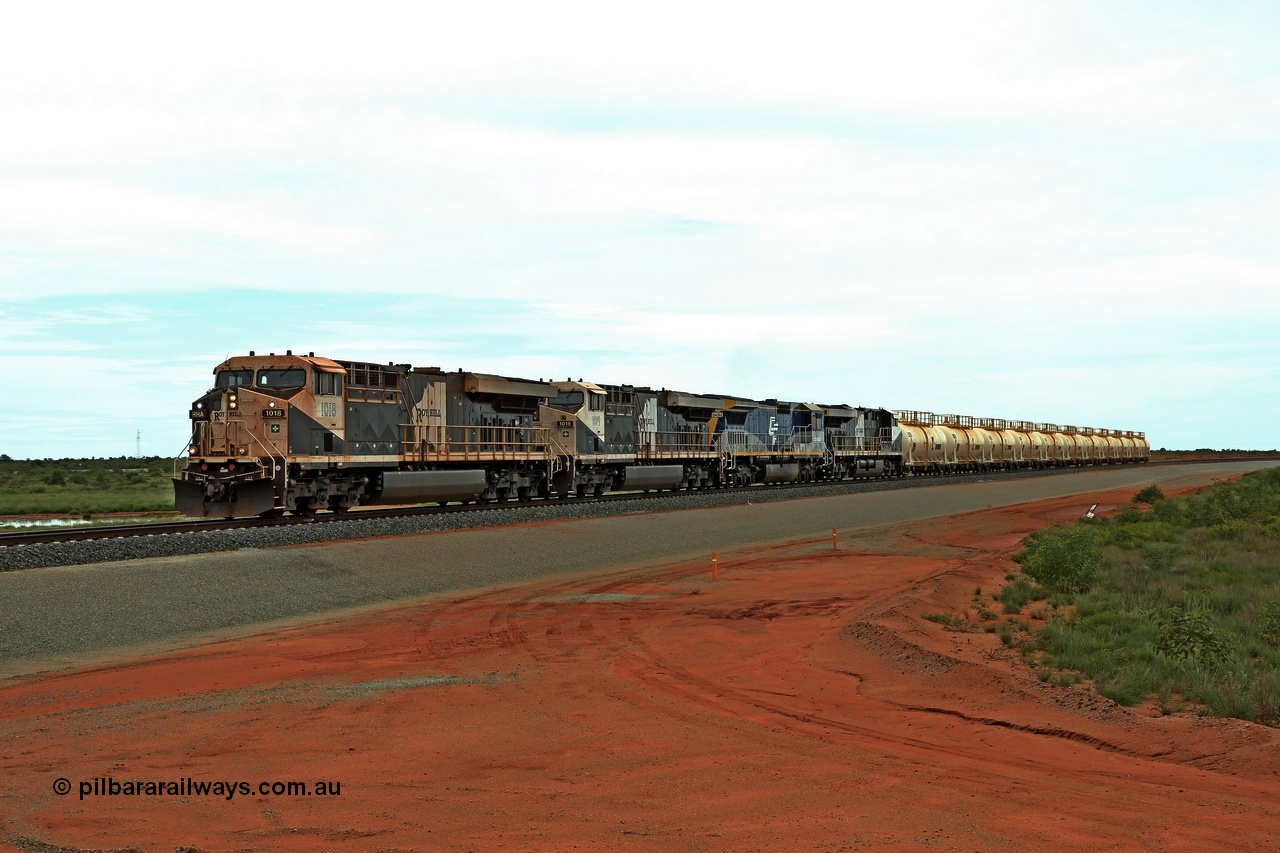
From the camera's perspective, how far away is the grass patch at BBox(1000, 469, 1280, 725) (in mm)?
10586

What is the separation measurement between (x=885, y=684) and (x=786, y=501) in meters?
28.6

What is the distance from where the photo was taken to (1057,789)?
25.6 ft

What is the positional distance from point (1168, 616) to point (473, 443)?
2076 cm

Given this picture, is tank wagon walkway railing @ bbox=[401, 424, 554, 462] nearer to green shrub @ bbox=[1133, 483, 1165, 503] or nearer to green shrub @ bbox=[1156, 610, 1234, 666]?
green shrub @ bbox=[1156, 610, 1234, 666]

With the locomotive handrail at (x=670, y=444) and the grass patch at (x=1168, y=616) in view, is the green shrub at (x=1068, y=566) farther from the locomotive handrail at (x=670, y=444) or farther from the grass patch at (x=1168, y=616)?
the locomotive handrail at (x=670, y=444)

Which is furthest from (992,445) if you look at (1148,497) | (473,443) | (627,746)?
(627,746)

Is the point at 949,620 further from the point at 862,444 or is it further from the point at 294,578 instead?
the point at 862,444

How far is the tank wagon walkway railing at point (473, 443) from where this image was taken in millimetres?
28453

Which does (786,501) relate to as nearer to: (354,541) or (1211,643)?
(354,541)

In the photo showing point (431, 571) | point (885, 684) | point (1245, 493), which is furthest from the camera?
point (1245, 493)

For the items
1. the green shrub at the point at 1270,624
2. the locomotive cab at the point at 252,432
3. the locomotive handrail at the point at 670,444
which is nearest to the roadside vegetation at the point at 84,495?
the locomotive cab at the point at 252,432

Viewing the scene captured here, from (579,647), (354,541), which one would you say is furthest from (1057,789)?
(354,541)

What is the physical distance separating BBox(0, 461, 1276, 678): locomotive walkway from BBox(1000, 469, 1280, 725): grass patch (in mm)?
8014

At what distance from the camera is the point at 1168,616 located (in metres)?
14.1
